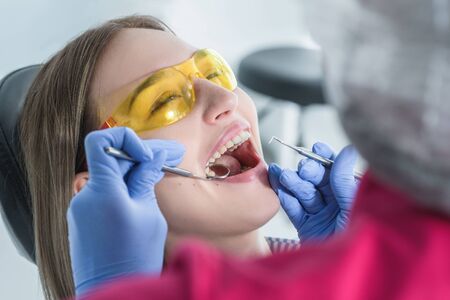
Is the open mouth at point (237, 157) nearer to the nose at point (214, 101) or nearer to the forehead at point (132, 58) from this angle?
the nose at point (214, 101)

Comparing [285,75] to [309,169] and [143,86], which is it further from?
[143,86]

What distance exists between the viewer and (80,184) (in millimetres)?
1390

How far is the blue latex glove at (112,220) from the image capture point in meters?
1.14

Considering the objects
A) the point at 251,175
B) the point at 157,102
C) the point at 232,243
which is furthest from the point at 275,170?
the point at 157,102

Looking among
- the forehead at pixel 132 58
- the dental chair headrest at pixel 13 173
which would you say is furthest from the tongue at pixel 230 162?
the dental chair headrest at pixel 13 173

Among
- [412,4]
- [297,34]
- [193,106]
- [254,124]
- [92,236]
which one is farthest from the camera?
[297,34]

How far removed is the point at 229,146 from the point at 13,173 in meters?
0.59

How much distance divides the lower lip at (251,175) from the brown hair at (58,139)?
1.08 feet

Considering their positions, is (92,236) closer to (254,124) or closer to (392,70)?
(254,124)

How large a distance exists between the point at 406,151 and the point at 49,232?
1.13 meters

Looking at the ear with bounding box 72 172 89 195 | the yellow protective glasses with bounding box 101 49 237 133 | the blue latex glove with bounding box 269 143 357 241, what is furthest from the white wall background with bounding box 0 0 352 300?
the ear with bounding box 72 172 89 195

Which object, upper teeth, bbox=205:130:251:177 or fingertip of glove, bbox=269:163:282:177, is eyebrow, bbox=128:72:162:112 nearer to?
upper teeth, bbox=205:130:251:177

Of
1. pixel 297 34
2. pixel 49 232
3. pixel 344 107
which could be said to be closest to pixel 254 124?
pixel 49 232

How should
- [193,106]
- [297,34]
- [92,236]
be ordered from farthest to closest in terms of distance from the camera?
1. [297,34]
2. [193,106]
3. [92,236]
